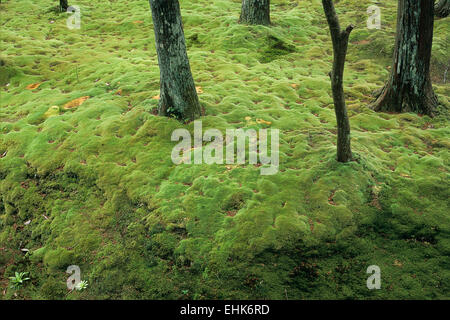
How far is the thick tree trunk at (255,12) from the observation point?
12.1 metres

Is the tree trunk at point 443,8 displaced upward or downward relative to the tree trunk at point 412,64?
upward

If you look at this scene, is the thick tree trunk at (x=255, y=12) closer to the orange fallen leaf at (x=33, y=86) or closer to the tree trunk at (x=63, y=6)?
the orange fallen leaf at (x=33, y=86)

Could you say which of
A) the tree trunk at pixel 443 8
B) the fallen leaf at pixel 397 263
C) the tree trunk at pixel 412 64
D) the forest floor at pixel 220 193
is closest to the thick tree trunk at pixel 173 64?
the forest floor at pixel 220 193

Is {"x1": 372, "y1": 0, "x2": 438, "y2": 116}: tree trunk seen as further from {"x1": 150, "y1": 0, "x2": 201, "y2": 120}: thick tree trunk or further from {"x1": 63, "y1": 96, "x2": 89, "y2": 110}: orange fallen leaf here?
{"x1": 63, "y1": 96, "x2": 89, "y2": 110}: orange fallen leaf

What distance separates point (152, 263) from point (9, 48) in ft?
37.9

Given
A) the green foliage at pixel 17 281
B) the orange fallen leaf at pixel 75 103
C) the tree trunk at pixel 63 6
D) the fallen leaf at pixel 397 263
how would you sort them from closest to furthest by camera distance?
the fallen leaf at pixel 397 263, the green foliage at pixel 17 281, the orange fallen leaf at pixel 75 103, the tree trunk at pixel 63 6

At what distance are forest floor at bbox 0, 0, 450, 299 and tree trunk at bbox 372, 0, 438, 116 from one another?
437 mm

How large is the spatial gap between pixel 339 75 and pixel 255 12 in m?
8.72

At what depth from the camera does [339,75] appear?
15.8ft

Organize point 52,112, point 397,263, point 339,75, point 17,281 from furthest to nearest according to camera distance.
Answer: point 52,112 < point 17,281 < point 339,75 < point 397,263

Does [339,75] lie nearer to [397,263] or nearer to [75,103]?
[397,263]

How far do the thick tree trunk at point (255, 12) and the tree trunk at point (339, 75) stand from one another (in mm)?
8571

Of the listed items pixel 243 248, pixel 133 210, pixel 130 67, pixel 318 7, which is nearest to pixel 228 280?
pixel 243 248

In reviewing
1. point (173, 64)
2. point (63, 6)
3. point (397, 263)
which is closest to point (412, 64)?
point (397, 263)
